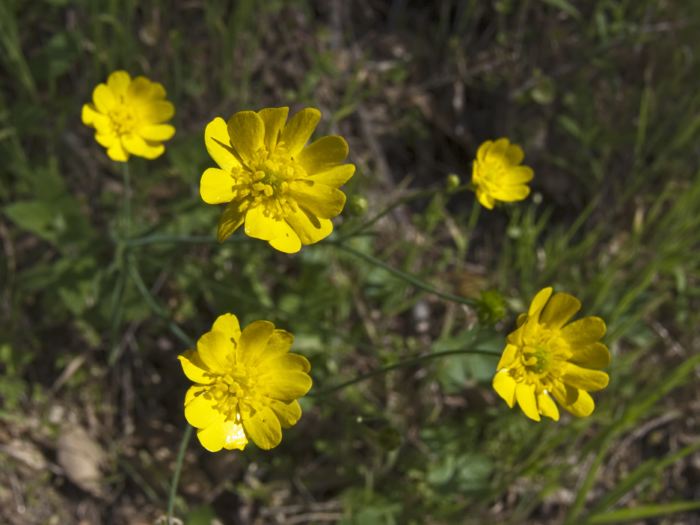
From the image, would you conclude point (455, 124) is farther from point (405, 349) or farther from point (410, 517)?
point (410, 517)

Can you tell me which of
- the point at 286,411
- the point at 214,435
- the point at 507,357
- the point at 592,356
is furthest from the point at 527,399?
the point at 214,435

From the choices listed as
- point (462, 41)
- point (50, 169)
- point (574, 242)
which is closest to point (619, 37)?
point (462, 41)

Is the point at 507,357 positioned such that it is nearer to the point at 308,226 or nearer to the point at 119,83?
the point at 308,226

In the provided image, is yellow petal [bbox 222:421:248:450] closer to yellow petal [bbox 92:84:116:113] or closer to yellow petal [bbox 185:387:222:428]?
yellow petal [bbox 185:387:222:428]

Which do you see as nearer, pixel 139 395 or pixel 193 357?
pixel 193 357

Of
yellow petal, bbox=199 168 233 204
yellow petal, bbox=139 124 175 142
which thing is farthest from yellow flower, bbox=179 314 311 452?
yellow petal, bbox=139 124 175 142

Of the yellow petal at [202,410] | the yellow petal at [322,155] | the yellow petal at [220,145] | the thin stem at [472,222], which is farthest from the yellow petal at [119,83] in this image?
the thin stem at [472,222]

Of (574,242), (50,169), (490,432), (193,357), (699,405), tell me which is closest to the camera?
(193,357)
